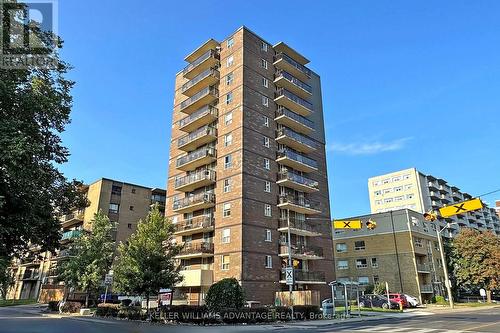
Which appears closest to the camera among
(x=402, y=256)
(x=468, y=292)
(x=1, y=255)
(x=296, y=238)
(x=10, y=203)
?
(x=10, y=203)

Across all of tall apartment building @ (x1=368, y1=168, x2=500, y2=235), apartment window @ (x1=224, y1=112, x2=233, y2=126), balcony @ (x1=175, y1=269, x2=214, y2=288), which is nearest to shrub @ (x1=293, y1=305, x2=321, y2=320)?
balcony @ (x1=175, y1=269, x2=214, y2=288)

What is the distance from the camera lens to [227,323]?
24062mm

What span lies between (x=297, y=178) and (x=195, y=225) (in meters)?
12.4

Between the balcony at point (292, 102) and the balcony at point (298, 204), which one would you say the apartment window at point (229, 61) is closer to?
the balcony at point (292, 102)

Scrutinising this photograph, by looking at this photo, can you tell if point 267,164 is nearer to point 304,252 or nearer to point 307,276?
point 304,252

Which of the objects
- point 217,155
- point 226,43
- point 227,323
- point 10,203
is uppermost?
point 226,43

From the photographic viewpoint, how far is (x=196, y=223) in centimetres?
3994

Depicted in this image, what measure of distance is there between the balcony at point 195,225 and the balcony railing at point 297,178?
353 inches

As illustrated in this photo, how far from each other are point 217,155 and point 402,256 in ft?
120

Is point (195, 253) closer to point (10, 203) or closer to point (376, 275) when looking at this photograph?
point (10, 203)

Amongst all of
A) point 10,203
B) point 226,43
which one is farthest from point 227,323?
point 226,43

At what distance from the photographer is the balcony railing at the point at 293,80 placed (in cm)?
4463

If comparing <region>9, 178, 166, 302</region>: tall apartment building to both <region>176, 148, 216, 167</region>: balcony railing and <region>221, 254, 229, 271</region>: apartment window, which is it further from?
<region>221, 254, 229, 271</region>: apartment window

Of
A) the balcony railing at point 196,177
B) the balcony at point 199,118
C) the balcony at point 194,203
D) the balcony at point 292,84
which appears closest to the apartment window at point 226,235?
the balcony at point 194,203
